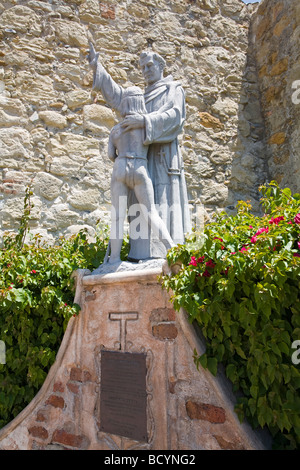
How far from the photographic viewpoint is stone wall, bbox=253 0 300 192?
5008mm

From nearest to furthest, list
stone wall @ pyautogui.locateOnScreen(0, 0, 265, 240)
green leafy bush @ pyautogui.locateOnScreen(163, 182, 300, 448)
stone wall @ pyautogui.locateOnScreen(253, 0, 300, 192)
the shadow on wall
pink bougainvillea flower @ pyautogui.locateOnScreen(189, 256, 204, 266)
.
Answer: green leafy bush @ pyautogui.locateOnScreen(163, 182, 300, 448) < pink bougainvillea flower @ pyautogui.locateOnScreen(189, 256, 204, 266) < stone wall @ pyautogui.locateOnScreen(0, 0, 265, 240) < stone wall @ pyautogui.locateOnScreen(253, 0, 300, 192) < the shadow on wall

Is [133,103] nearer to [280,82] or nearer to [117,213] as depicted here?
[117,213]

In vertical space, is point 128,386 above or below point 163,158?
below

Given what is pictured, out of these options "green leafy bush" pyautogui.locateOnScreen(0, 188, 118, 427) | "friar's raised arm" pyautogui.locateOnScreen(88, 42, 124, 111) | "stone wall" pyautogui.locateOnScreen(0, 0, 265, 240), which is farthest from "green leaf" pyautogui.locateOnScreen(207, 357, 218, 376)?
"stone wall" pyautogui.locateOnScreen(0, 0, 265, 240)

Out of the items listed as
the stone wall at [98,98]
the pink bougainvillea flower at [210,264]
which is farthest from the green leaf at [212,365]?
the stone wall at [98,98]

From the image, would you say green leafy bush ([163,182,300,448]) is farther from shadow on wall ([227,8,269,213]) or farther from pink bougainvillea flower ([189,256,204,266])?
shadow on wall ([227,8,269,213])

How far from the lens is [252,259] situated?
1691mm

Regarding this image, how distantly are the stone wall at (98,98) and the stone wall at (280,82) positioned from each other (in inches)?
7.1

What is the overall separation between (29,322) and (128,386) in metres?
0.88

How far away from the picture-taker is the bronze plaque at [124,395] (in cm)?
209

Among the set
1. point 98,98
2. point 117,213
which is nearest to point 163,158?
point 117,213

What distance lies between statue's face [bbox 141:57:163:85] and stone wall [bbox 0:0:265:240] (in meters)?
1.88

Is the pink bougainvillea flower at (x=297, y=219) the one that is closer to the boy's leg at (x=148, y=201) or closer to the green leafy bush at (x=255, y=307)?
the green leafy bush at (x=255, y=307)

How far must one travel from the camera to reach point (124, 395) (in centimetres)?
216
